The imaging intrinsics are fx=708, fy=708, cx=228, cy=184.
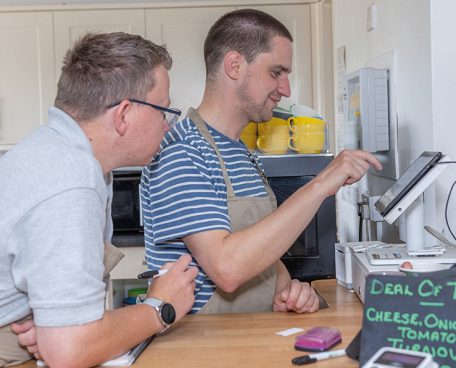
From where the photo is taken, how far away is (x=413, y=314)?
108 centimetres

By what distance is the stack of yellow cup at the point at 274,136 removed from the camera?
7.05 ft

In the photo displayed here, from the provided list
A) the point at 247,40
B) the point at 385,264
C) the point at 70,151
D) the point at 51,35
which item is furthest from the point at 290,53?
the point at 51,35

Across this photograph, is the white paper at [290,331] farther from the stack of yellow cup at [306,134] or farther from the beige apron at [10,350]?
the stack of yellow cup at [306,134]

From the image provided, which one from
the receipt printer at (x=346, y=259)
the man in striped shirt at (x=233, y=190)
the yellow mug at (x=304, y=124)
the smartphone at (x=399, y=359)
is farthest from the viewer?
the yellow mug at (x=304, y=124)

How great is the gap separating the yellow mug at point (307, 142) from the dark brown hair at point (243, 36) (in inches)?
16.9

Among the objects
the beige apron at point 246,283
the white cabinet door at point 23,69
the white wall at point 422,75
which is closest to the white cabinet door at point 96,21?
the white cabinet door at point 23,69

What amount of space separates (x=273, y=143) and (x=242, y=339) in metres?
0.91

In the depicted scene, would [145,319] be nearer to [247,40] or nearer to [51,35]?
[247,40]

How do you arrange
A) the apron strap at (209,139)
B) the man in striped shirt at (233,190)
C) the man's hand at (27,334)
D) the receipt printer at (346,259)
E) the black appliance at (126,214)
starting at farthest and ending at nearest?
the black appliance at (126,214)
the receipt printer at (346,259)
the apron strap at (209,139)
the man in striped shirt at (233,190)
the man's hand at (27,334)

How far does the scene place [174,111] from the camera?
57.7 inches

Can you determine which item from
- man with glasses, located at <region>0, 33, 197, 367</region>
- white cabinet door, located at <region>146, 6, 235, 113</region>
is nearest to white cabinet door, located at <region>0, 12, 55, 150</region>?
white cabinet door, located at <region>146, 6, 235, 113</region>

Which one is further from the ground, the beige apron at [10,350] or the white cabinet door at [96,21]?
the white cabinet door at [96,21]

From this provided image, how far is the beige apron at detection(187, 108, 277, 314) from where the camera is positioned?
5.43 ft

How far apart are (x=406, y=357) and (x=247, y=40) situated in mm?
947
